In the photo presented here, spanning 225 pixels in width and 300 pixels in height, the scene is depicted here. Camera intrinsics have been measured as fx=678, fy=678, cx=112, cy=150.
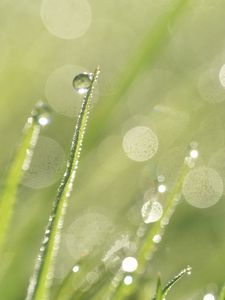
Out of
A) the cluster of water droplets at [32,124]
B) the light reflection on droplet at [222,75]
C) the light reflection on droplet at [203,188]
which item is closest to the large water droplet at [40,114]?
the cluster of water droplets at [32,124]

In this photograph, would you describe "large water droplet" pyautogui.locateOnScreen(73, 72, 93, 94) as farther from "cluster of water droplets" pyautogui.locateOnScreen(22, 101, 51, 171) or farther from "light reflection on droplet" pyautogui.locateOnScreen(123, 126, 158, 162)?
"light reflection on droplet" pyautogui.locateOnScreen(123, 126, 158, 162)

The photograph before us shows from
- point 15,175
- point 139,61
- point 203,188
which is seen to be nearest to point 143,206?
point 15,175

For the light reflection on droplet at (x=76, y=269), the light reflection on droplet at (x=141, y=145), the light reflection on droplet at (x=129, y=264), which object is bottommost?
the light reflection on droplet at (x=129, y=264)

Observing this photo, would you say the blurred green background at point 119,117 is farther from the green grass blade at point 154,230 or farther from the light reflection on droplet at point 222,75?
the green grass blade at point 154,230

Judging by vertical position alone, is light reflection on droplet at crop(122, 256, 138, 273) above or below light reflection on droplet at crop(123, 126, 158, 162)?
below

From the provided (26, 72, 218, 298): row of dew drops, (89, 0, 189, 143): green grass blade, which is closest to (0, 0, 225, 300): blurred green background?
(89, 0, 189, 143): green grass blade

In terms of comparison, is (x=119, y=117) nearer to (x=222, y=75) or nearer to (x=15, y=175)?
(x=222, y=75)
